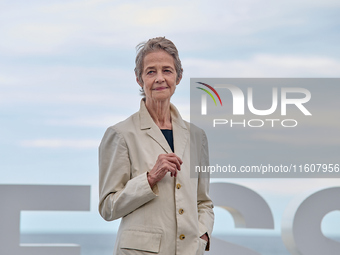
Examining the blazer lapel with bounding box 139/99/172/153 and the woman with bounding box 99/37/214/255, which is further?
the blazer lapel with bounding box 139/99/172/153

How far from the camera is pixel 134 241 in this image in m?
2.10

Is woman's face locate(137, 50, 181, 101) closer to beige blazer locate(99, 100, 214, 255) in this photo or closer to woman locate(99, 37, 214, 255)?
woman locate(99, 37, 214, 255)

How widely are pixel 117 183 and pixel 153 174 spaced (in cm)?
15

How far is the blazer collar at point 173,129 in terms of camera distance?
7.29 feet

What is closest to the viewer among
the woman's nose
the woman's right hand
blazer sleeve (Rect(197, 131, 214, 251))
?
the woman's right hand

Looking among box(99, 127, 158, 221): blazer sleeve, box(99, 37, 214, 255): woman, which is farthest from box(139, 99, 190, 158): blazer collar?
box(99, 127, 158, 221): blazer sleeve

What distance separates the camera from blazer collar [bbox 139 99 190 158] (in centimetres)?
222

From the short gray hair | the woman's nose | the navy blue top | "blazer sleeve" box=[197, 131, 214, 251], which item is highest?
the short gray hair

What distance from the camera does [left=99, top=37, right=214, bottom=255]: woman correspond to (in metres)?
2.10

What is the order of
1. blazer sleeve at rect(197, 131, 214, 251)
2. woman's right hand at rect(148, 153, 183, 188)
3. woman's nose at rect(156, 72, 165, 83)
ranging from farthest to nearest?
blazer sleeve at rect(197, 131, 214, 251) < woman's nose at rect(156, 72, 165, 83) < woman's right hand at rect(148, 153, 183, 188)

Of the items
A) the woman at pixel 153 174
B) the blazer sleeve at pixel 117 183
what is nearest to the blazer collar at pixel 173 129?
the woman at pixel 153 174

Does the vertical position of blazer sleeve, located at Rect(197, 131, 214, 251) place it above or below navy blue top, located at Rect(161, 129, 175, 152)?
below

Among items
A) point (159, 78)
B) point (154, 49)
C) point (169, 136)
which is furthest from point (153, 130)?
point (154, 49)

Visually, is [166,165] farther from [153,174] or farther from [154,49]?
[154,49]
